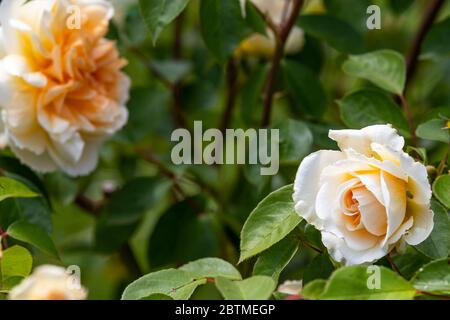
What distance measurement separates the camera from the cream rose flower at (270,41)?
1335mm

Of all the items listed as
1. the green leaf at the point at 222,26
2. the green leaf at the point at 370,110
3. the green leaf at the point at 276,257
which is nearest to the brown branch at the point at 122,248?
the green leaf at the point at 222,26

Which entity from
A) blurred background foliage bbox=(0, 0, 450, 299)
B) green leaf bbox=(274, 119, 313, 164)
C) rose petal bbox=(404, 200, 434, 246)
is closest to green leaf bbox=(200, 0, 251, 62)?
blurred background foliage bbox=(0, 0, 450, 299)

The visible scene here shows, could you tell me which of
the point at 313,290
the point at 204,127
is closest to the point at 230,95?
the point at 204,127

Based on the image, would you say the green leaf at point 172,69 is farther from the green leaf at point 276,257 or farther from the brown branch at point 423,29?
the green leaf at point 276,257

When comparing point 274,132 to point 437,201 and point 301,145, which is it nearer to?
point 301,145

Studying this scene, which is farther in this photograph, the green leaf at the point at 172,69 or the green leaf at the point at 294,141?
the green leaf at the point at 172,69

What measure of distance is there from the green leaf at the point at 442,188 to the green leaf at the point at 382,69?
25 centimetres

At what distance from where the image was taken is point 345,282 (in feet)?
2.35

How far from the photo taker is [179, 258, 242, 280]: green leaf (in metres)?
0.82

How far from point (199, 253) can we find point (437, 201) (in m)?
0.49

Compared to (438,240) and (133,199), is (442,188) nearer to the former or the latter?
(438,240)

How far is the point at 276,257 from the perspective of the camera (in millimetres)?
844

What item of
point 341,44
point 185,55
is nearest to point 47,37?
point 341,44

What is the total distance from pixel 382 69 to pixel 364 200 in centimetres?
34
